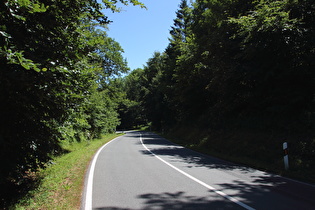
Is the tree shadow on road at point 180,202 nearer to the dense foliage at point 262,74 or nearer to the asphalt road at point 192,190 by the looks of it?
the asphalt road at point 192,190

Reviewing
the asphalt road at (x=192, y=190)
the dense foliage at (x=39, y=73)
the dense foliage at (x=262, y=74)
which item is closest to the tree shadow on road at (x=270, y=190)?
the asphalt road at (x=192, y=190)

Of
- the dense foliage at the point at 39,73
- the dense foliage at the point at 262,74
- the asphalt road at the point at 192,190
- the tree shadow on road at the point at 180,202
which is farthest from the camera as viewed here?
the dense foliage at the point at 262,74

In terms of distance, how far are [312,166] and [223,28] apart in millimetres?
9665

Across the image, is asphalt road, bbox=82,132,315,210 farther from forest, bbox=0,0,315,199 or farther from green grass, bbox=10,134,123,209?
forest, bbox=0,0,315,199

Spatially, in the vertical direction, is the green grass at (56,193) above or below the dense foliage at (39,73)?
below

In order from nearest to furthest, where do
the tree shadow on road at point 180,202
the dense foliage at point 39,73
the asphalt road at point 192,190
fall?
the dense foliage at point 39,73
the tree shadow on road at point 180,202
the asphalt road at point 192,190

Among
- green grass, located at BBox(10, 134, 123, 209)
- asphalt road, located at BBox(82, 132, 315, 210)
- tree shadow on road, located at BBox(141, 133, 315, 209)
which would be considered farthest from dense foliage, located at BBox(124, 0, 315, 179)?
green grass, located at BBox(10, 134, 123, 209)

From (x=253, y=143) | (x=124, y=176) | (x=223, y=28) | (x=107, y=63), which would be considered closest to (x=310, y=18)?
(x=223, y=28)

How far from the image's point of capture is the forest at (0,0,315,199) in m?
4.76

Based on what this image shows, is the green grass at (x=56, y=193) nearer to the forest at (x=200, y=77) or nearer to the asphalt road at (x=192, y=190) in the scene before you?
the asphalt road at (x=192, y=190)

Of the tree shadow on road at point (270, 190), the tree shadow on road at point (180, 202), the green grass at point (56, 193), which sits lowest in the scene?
the tree shadow on road at point (270, 190)

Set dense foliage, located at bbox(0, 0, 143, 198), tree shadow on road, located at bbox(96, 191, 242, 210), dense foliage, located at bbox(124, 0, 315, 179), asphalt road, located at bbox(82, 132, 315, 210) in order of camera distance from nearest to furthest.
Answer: dense foliage, located at bbox(0, 0, 143, 198) → tree shadow on road, located at bbox(96, 191, 242, 210) → asphalt road, located at bbox(82, 132, 315, 210) → dense foliage, located at bbox(124, 0, 315, 179)

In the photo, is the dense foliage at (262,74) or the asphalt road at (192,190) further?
the dense foliage at (262,74)

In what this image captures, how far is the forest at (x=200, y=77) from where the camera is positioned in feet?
15.6
